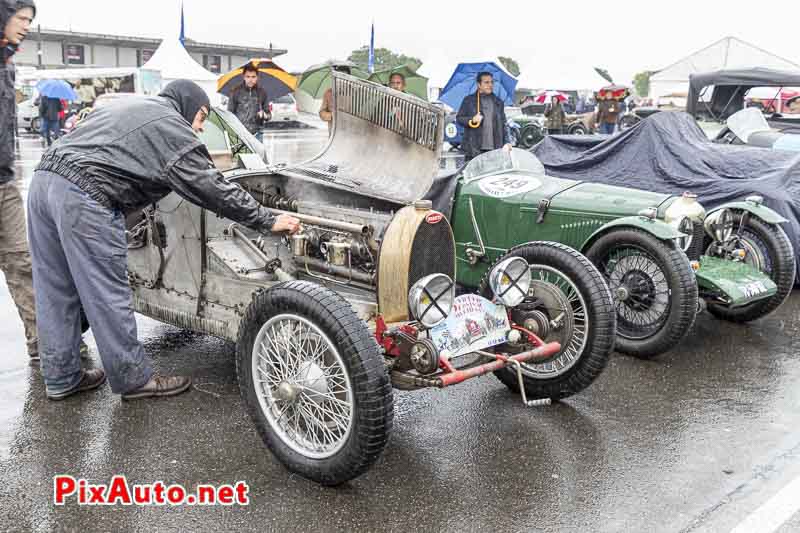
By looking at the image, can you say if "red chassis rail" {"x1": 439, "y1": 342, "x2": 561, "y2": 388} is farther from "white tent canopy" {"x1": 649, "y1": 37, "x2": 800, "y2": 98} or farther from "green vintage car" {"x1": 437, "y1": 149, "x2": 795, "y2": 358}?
"white tent canopy" {"x1": 649, "y1": 37, "x2": 800, "y2": 98}

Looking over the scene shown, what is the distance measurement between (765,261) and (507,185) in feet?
7.38

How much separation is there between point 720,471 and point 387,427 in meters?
1.64

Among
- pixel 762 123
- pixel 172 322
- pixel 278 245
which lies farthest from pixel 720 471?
pixel 762 123

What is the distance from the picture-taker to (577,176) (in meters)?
8.56

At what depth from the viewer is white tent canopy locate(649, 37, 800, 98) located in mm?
20472

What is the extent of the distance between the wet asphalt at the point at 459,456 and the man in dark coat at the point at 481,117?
4.91 m

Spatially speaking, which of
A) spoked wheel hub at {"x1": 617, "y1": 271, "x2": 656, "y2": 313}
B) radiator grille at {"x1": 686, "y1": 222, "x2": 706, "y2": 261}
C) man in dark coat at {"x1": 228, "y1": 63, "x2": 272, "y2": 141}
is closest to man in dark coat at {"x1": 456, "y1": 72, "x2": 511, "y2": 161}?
man in dark coat at {"x1": 228, "y1": 63, "x2": 272, "y2": 141}

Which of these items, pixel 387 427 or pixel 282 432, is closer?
pixel 387 427

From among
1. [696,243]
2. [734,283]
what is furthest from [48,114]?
[734,283]

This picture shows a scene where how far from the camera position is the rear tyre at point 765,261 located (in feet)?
19.7

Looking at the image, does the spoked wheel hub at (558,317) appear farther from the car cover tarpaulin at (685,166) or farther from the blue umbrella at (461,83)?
the blue umbrella at (461,83)

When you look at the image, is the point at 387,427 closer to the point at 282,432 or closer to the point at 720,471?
the point at 282,432

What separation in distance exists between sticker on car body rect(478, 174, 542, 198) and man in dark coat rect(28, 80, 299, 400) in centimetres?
267
